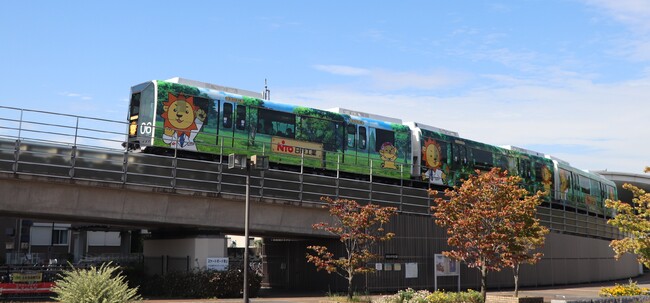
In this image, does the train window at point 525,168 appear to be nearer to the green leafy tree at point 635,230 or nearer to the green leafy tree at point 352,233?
the green leafy tree at point 635,230

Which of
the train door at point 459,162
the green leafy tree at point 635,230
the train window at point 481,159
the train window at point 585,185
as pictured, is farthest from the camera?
the train window at point 585,185

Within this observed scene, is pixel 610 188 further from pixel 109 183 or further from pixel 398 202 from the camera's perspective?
pixel 109 183

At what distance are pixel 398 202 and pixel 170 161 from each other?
40.6 ft

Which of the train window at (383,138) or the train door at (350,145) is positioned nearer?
the train door at (350,145)

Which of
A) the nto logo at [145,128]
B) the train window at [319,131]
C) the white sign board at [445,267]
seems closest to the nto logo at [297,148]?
the train window at [319,131]

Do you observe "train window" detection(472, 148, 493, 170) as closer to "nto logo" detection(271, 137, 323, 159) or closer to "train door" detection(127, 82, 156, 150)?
"nto logo" detection(271, 137, 323, 159)

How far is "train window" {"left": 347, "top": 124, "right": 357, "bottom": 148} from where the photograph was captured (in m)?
35.7

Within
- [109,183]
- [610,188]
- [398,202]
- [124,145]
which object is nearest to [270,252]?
[398,202]

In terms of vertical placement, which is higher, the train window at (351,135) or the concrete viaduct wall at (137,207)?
the train window at (351,135)

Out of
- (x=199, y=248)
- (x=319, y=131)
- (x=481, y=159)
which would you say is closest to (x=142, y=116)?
(x=199, y=248)

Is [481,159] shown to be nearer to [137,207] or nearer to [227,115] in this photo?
[227,115]

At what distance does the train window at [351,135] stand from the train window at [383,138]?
1.71 meters

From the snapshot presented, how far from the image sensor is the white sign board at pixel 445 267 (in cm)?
3287

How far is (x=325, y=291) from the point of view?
32.2 meters
